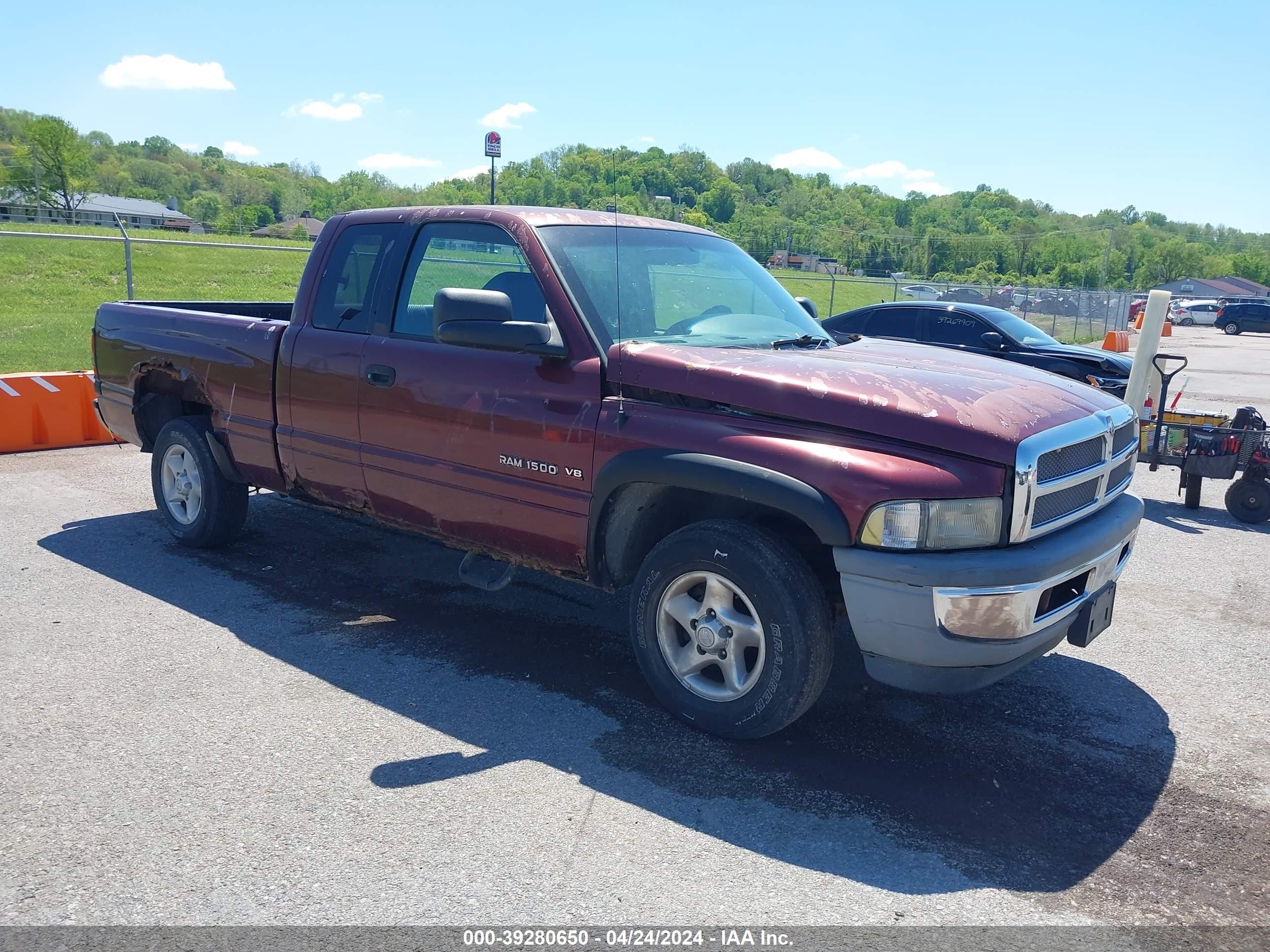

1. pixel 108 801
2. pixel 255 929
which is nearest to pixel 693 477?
pixel 255 929

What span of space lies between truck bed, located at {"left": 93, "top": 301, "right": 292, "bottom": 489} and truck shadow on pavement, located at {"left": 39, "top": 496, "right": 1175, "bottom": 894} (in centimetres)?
83

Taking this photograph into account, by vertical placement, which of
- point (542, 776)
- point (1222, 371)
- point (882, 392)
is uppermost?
point (882, 392)

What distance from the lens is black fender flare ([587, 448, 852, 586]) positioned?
11.6 feet

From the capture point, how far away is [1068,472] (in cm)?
381

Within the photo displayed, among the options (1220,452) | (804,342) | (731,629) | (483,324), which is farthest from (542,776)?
(1220,452)

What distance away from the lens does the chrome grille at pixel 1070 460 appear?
3615 mm

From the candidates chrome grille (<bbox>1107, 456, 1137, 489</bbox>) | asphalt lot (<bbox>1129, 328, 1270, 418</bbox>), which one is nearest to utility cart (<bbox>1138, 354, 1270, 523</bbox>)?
asphalt lot (<bbox>1129, 328, 1270, 418</bbox>)

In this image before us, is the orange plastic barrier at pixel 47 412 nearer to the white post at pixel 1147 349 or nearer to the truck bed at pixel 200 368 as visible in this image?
the truck bed at pixel 200 368

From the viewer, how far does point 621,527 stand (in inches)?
168

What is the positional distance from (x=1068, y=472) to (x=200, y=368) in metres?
4.78

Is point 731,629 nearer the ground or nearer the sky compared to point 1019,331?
nearer the ground

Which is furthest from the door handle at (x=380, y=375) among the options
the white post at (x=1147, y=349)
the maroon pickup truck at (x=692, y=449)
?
the white post at (x=1147, y=349)

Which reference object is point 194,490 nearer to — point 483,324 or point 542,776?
point 483,324

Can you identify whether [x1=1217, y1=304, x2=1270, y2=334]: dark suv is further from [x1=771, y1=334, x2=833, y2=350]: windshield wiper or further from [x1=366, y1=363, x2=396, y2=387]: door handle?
[x1=366, y1=363, x2=396, y2=387]: door handle
